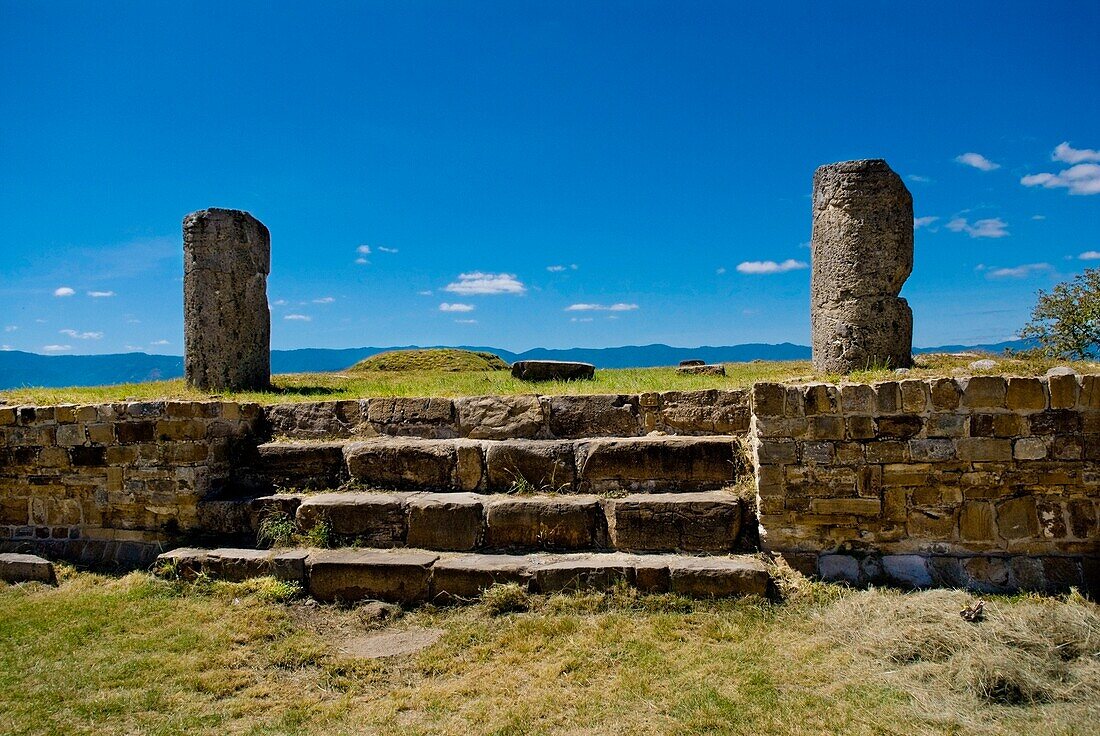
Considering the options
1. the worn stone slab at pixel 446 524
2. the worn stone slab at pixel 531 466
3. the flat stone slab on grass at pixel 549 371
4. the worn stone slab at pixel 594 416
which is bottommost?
the worn stone slab at pixel 446 524

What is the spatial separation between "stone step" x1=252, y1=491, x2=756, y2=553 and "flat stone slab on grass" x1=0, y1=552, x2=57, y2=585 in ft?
7.16

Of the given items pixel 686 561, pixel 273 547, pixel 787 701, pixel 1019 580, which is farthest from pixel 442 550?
pixel 1019 580

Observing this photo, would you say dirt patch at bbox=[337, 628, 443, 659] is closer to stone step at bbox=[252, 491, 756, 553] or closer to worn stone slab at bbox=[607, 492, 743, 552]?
stone step at bbox=[252, 491, 756, 553]

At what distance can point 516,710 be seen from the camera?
410cm

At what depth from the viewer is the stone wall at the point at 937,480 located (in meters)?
5.48

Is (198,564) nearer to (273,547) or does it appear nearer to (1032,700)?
(273,547)

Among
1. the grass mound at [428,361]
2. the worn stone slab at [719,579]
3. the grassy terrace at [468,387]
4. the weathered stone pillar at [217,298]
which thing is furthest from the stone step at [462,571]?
the grass mound at [428,361]

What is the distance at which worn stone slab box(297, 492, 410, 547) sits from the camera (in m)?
6.52

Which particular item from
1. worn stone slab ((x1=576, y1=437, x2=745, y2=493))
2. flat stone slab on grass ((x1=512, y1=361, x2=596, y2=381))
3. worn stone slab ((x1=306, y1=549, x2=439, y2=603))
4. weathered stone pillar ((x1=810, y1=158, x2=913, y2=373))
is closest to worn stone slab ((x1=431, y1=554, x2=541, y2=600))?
worn stone slab ((x1=306, y1=549, x2=439, y2=603))

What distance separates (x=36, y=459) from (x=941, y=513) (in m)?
9.17

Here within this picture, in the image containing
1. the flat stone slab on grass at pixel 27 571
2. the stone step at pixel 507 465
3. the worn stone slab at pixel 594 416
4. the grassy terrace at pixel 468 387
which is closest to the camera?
the stone step at pixel 507 465

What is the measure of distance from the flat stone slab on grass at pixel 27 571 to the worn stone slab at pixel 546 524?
14.5 feet

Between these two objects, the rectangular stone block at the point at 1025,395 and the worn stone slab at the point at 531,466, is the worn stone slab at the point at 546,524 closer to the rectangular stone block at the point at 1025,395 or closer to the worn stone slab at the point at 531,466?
the worn stone slab at the point at 531,466

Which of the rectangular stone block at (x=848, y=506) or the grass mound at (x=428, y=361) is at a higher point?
the grass mound at (x=428, y=361)
